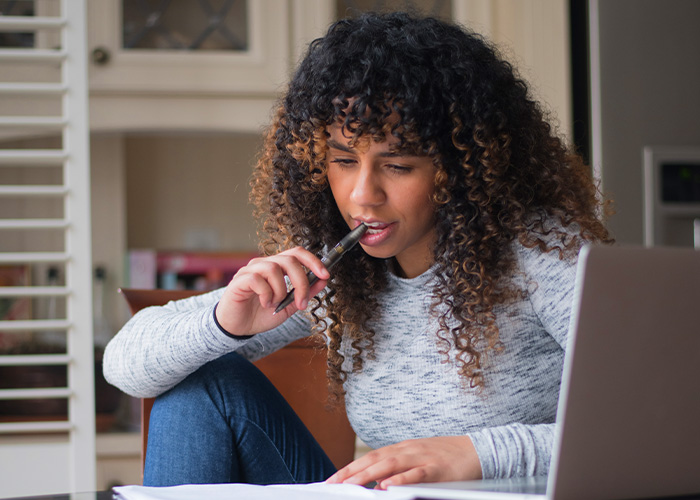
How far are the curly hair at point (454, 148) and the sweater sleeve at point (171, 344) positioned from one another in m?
0.17

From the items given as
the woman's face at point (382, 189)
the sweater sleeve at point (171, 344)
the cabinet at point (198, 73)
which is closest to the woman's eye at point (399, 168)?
the woman's face at point (382, 189)

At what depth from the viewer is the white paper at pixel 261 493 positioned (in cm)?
63

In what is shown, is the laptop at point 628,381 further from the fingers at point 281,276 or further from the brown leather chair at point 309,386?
the brown leather chair at point 309,386

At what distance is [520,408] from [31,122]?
4.72 feet

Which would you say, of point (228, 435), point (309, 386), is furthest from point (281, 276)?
point (309, 386)

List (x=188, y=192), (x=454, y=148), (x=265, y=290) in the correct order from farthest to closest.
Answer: (x=188, y=192) → (x=454, y=148) → (x=265, y=290)

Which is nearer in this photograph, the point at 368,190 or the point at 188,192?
the point at 368,190

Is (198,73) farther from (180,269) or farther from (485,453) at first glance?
(485,453)

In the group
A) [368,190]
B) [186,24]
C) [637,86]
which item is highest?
[186,24]

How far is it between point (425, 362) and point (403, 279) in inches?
5.4

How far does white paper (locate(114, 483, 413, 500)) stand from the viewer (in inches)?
24.7

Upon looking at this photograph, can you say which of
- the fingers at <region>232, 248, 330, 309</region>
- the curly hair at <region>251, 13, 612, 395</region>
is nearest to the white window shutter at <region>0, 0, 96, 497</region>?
the curly hair at <region>251, 13, 612, 395</region>

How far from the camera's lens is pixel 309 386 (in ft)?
4.45

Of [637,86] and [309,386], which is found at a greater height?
[637,86]
